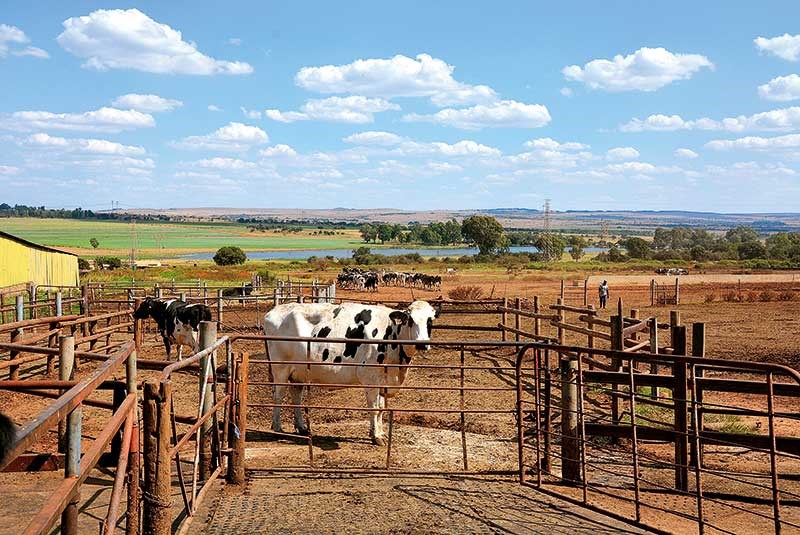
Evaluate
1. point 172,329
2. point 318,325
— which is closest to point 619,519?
point 318,325

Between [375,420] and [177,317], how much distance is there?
7.85 metres

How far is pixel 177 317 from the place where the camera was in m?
15.3

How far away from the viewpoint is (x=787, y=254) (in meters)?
95.4

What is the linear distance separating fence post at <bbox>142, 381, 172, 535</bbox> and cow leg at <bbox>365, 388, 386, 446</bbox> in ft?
15.2

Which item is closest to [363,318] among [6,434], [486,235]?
[6,434]

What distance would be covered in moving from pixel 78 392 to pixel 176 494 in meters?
3.71

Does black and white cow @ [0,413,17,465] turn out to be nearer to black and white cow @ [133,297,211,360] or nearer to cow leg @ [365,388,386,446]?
cow leg @ [365,388,386,446]

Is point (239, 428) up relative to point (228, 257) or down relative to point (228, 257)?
down

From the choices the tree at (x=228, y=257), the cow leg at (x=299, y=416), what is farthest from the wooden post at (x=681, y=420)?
the tree at (x=228, y=257)

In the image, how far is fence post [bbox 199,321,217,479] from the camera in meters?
5.75

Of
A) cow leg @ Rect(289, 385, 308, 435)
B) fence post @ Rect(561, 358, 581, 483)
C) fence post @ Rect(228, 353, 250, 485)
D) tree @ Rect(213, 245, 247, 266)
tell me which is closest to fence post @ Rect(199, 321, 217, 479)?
fence post @ Rect(228, 353, 250, 485)

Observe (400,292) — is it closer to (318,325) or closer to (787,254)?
(318,325)

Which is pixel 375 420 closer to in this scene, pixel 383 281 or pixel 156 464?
pixel 156 464

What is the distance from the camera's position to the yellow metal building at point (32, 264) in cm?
3028
